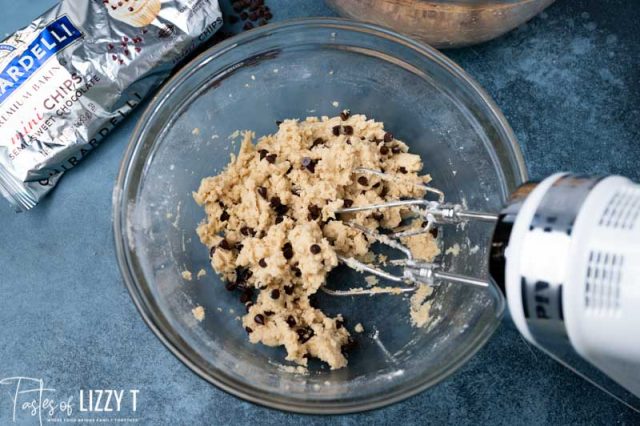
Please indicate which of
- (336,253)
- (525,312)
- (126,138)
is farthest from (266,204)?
(525,312)

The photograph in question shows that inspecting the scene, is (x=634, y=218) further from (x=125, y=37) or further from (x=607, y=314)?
(x=125, y=37)

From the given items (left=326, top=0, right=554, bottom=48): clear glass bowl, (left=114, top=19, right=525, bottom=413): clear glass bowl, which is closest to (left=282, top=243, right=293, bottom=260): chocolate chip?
(left=114, top=19, right=525, bottom=413): clear glass bowl

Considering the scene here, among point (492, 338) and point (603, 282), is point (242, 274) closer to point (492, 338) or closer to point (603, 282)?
point (492, 338)

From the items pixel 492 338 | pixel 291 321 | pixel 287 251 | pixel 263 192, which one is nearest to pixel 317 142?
pixel 263 192

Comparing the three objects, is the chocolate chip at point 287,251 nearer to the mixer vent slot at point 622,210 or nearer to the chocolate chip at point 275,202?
the chocolate chip at point 275,202

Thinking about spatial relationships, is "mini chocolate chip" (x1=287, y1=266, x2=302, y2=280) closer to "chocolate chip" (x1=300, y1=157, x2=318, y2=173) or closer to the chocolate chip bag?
"chocolate chip" (x1=300, y1=157, x2=318, y2=173)

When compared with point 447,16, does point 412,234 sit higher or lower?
lower

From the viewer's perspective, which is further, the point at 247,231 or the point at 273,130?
the point at 273,130

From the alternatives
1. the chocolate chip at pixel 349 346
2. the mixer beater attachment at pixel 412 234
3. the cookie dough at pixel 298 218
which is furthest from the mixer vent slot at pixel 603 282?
the chocolate chip at pixel 349 346
